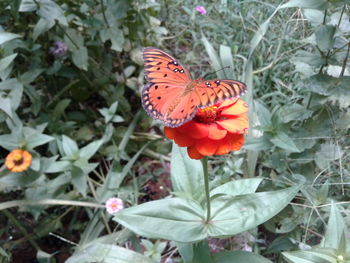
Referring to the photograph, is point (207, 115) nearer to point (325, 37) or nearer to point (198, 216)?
point (198, 216)

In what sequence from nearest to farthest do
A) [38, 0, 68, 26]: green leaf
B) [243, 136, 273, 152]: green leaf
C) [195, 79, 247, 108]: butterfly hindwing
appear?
[195, 79, 247, 108]: butterfly hindwing → [243, 136, 273, 152]: green leaf → [38, 0, 68, 26]: green leaf

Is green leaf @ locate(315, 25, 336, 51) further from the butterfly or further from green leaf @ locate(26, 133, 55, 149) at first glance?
green leaf @ locate(26, 133, 55, 149)

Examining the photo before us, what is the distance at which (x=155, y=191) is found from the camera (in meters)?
1.51

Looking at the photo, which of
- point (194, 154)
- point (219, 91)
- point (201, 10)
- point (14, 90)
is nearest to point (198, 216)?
point (194, 154)

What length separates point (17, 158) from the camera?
1.12 meters

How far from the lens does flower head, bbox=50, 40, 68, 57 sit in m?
1.48

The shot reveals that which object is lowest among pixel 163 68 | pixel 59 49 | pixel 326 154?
pixel 326 154

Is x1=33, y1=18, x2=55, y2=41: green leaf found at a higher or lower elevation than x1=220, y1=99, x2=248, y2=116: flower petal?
lower

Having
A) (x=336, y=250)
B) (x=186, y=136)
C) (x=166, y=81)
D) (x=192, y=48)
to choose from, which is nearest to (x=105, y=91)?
(x=192, y=48)

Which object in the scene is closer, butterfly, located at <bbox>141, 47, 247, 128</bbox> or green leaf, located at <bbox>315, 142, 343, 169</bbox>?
butterfly, located at <bbox>141, 47, 247, 128</bbox>

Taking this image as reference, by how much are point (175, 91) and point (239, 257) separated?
16.2 inches

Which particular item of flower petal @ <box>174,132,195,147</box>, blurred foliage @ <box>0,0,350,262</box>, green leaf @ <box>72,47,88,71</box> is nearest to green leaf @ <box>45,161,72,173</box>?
blurred foliage @ <box>0,0,350,262</box>

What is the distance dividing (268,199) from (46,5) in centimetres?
103

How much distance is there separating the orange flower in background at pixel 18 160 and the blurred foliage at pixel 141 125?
29mm
